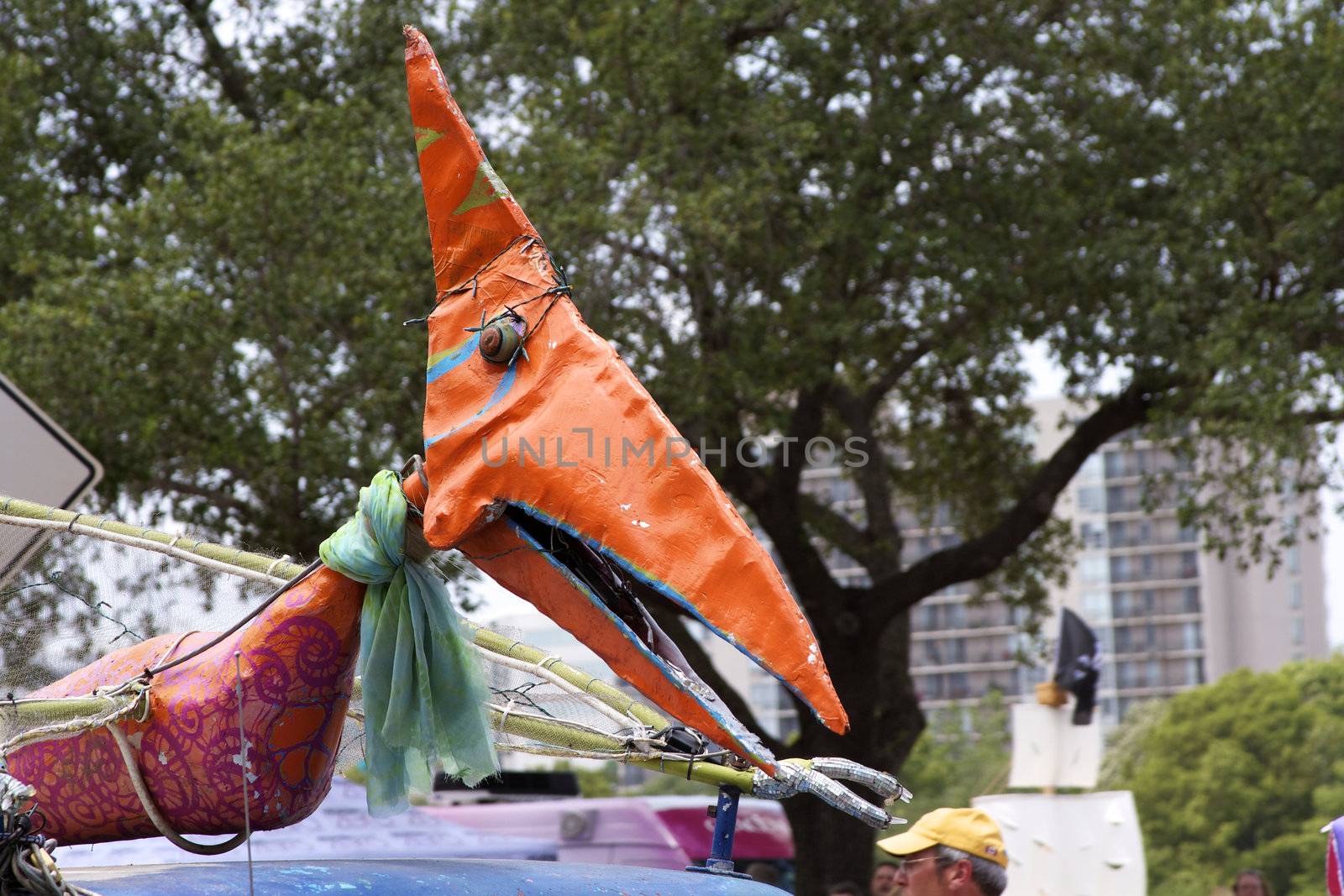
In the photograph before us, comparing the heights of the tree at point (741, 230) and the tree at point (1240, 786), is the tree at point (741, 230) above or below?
above

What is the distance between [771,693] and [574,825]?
83398 mm

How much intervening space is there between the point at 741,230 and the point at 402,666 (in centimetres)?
832

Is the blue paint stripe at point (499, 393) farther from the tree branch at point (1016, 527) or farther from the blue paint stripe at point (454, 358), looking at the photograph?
the tree branch at point (1016, 527)

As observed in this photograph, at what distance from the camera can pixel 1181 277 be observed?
435 inches

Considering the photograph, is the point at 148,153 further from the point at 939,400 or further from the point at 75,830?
the point at 75,830

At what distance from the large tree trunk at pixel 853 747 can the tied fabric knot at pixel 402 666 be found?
28.2 feet

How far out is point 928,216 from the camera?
466 inches

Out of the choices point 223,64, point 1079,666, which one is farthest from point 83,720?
point 223,64

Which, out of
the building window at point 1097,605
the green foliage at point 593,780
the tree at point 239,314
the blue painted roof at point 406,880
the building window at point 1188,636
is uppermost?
the building window at point 1097,605

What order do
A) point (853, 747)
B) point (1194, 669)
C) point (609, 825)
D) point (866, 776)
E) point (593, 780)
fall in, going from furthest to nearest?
1. point (1194, 669)
2. point (593, 780)
3. point (853, 747)
4. point (609, 825)
5. point (866, 776)

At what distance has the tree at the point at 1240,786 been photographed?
36844 mm

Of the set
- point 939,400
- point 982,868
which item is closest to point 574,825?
point 939,400

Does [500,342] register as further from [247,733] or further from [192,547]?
[192,547]

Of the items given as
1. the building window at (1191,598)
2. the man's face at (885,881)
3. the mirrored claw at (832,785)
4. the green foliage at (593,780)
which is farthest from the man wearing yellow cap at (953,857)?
the building window at (1191,598)
